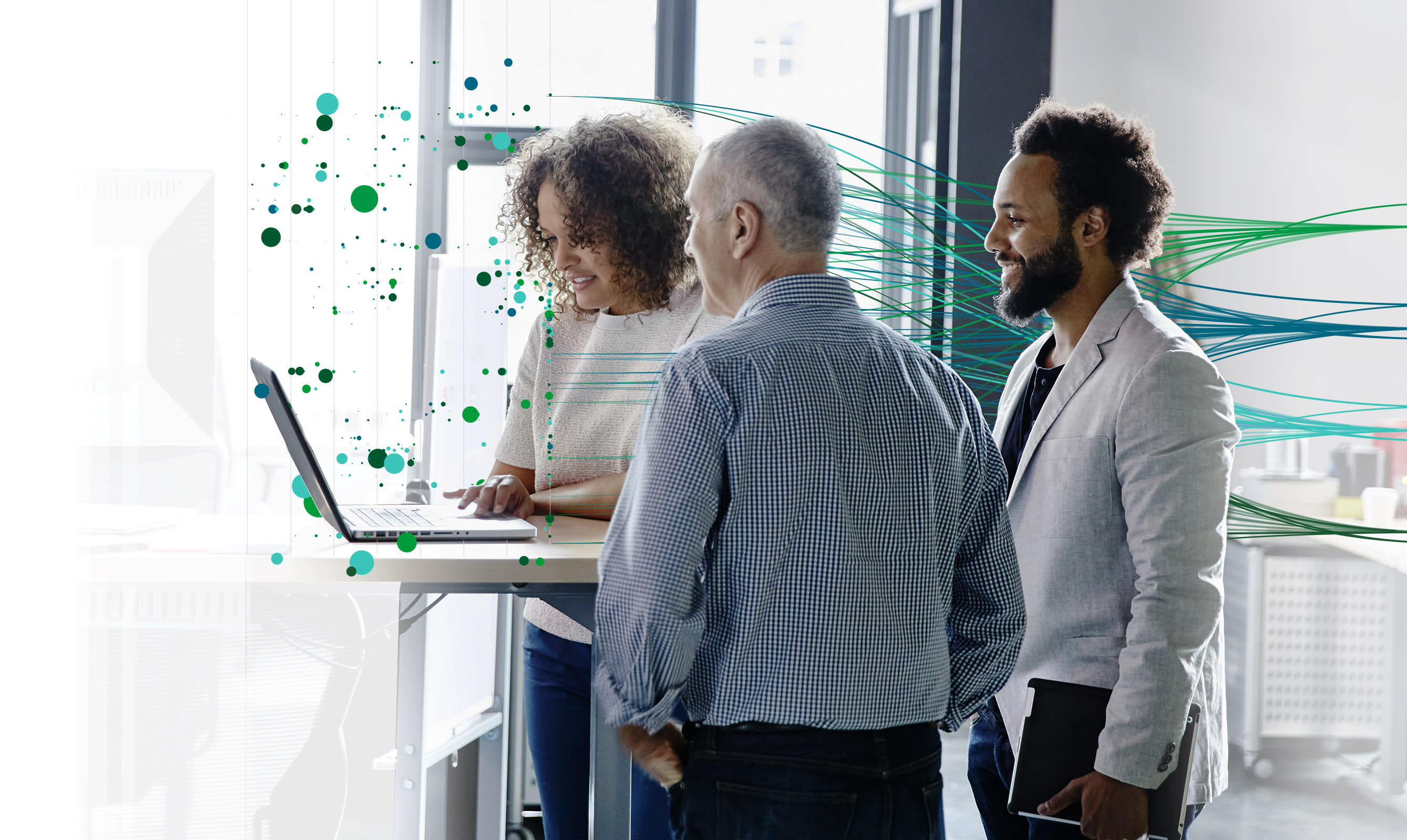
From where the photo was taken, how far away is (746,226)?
3.94 ft

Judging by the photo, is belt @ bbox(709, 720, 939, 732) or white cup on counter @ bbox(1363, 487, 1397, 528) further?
white cup on counter @ bbox(1363, 487, 1397, 528)

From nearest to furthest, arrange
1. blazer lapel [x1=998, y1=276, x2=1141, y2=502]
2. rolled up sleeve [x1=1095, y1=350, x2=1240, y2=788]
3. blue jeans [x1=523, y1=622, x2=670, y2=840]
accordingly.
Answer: rolled up sleeve [x1=1095, y1=350, x2=1240, y2=788] < blazer lapel [x1=998, y1=276, x2=1141, y2=502] < blue jeans [x1=523, y1=622, x2=670, y2=840]

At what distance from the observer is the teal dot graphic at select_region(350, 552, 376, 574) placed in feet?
4.92

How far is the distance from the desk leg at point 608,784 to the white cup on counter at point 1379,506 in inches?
69.8

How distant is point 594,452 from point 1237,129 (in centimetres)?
185

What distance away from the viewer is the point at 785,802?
1128mm

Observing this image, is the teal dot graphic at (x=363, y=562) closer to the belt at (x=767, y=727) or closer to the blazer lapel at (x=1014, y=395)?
the belt at (x=767, y=727)

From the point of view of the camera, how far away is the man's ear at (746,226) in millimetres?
1194

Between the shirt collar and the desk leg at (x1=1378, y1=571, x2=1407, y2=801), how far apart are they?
1.95 m

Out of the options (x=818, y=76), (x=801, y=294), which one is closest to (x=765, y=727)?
(x=801, y=294)

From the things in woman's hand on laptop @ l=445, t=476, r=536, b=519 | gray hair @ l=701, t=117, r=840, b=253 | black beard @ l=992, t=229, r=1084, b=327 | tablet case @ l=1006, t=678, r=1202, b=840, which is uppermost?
gray hair @ l=701, t=117, r=840, b=253

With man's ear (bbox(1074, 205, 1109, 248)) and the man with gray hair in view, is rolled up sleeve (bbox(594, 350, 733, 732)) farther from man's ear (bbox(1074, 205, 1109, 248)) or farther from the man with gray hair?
man's ear (bbox(1074, 205, 1109, 248))

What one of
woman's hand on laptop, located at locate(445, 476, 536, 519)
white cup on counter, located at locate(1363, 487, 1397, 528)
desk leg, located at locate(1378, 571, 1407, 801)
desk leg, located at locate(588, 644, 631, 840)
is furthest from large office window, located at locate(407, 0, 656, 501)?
desk leg, located at locate(1378, 571, 1407, 801)

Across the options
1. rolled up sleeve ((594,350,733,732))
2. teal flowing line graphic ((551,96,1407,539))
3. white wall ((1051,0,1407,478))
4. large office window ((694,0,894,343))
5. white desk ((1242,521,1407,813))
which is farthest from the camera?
white desk ((1242,521,1407,813))
